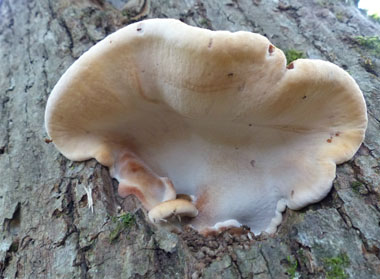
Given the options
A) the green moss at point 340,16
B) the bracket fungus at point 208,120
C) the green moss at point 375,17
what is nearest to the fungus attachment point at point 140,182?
the bracket fungus at point 208,120

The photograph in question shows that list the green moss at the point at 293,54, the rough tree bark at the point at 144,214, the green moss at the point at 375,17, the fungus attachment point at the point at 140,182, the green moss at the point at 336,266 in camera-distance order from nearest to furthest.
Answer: the green moss at the point at 336,266 → the rough tree bark at the point at 144,214 → the fungus attachment point at the point at 140,182 → the green moss at the point at 293,54 → the green moss at the point at 375,17

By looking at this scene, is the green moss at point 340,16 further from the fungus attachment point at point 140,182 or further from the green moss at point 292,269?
the green moss at point 292,269

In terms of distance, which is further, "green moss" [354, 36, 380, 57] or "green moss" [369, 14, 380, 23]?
"green moss" [369, 14, 380, 23]

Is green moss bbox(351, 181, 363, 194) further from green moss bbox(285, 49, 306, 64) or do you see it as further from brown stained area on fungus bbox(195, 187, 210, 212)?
green moss bbox(285, 49, 306, 64)

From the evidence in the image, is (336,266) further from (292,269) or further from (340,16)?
(340,16)

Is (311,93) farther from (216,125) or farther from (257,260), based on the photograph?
(257,260)

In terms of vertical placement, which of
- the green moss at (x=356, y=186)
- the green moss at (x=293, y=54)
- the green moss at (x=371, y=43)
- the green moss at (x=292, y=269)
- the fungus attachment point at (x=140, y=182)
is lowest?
the fungus attachment point at (x=140, y=182)

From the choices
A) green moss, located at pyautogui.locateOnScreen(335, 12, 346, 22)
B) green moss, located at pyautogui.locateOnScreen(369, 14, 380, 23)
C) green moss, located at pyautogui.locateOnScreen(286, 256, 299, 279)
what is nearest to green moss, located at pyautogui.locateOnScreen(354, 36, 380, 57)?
green moss, located at pyautogui.locateOnScreen(335, 12, 346, 22)

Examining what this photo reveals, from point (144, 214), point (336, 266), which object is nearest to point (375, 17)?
point (336, 266)
